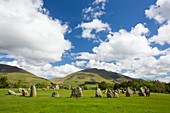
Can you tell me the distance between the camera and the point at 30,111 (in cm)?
2261

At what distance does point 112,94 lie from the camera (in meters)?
43.0

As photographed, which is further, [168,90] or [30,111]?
[168,90]

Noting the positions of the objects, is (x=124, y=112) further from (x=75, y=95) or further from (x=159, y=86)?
(x=159, y=86)

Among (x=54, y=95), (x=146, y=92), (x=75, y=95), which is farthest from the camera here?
(x=146, y=92)

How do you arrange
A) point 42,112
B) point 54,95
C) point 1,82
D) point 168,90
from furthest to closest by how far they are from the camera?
point 168,90, point 1,82, point 54,95, point 42,112

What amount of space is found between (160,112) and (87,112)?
8.36 m

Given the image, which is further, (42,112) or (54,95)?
(54,95)

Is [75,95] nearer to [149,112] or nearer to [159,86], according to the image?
[149,112]

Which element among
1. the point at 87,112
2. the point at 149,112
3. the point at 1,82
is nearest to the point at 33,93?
the point at 87,112

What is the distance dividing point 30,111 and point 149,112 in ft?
43.5

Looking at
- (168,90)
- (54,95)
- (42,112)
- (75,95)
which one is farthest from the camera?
(168,90)

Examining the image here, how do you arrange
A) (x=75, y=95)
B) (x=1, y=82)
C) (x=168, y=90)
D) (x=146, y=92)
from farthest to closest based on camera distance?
(x=168, y=90)
(x=1, y=82)
(x=146, y=92)
(x=75, y=95)

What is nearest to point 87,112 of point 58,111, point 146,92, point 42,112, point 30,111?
point 58,111

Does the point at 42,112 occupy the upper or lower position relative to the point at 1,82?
lower
